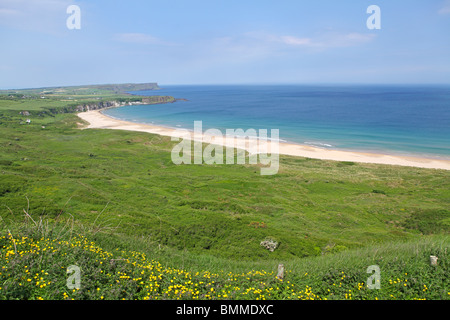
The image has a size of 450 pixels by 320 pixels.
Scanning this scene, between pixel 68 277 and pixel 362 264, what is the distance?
9864 millimetres

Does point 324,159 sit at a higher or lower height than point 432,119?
lower

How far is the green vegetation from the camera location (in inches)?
336

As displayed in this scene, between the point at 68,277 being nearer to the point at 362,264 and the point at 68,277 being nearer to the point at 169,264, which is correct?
A: the point at 169,264

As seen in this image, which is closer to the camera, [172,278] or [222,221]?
[172,278]

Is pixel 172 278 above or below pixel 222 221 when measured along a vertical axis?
above

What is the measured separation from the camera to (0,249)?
8.36 meters

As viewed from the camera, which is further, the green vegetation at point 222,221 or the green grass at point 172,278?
the green vegetation at point 222,221

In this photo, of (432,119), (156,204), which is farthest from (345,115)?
(156,204)

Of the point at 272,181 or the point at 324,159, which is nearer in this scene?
the point at 272,181

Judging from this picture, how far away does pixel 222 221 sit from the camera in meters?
19.7

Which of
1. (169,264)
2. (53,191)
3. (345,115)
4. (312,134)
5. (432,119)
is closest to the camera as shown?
(169,264)

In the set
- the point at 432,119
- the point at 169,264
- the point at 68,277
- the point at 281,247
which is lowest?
the point at 281,247

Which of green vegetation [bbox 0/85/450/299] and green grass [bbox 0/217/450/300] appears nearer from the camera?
green grass [bbox 0/217/450/300]

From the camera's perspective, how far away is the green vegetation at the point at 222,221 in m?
8.52
